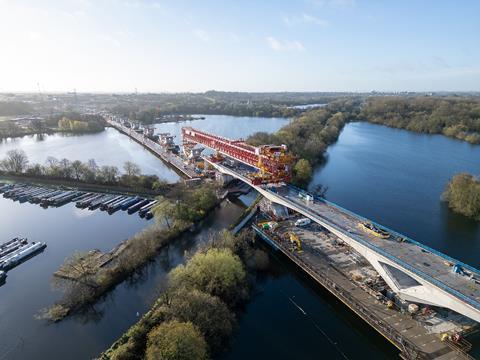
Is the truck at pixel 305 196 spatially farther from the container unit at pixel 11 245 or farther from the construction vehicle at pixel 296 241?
the container unit at pixel 11 245

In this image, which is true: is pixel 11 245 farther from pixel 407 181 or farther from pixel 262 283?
pixel 407 181

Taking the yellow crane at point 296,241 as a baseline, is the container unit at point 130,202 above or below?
below

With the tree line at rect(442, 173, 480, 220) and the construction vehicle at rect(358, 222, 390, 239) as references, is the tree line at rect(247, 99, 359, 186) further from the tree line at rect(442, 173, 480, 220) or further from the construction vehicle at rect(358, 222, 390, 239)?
the construction vehicle at rect(358, 222, 390, 239)

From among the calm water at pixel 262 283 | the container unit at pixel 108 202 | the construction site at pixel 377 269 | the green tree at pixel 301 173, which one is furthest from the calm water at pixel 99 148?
the construction site at pixel 377 269

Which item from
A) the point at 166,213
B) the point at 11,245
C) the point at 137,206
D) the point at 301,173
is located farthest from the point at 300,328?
the point at 11,245

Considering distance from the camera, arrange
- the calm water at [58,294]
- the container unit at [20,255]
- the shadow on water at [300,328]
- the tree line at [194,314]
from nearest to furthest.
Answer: the tree line at [194,314] → the shadow on water at [300,328] → the calm water at [58,294] → the container unit at [20,255]

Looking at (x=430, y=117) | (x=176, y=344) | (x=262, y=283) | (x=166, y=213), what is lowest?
(x=262, y=283)

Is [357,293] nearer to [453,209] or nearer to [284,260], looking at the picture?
[284,260]
